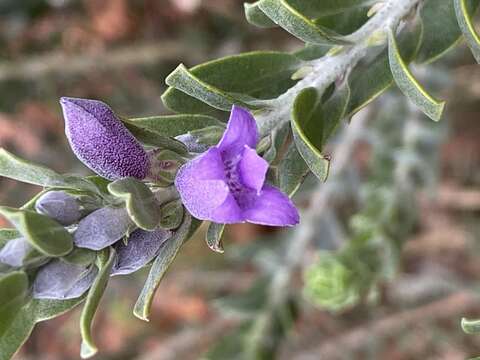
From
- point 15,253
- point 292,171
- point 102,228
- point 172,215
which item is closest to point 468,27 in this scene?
point 292,171

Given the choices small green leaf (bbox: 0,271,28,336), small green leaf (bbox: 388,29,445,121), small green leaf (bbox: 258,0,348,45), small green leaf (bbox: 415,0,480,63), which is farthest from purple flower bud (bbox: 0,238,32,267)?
small green leaf (bbox: 415,0,480,63)

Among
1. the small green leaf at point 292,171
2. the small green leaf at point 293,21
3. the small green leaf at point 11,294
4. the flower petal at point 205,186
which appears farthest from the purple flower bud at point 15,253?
the small green leaf at point 293,21

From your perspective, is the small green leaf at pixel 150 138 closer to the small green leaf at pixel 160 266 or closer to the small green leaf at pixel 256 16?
the small green leaf at pixel 160 266

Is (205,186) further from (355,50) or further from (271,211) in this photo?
(355,50)

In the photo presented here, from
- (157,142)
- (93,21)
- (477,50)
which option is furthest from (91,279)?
(93,21)

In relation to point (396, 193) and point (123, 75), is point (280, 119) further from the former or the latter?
point (123, 75)
